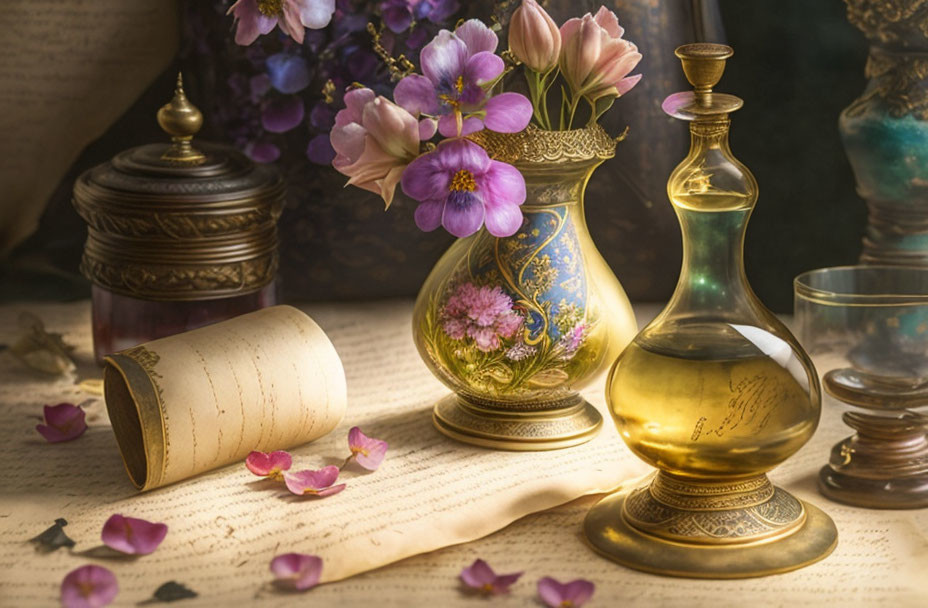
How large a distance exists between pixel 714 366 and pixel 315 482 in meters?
0.37

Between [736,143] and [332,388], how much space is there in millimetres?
664

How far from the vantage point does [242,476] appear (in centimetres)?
127

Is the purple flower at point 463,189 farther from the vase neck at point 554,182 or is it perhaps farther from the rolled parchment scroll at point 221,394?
the rolled parchment scroll at point 221,394

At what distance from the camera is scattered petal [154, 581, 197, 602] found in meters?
1.05

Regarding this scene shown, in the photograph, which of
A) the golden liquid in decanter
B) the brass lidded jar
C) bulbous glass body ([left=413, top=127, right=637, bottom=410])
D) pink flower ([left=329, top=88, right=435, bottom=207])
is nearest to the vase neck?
bulbous glass body ([left=413, top=127, right=637, bottom=410])

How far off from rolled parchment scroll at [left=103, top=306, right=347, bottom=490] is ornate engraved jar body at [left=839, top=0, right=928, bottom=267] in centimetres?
61

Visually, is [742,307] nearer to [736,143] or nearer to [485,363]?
[485,363]

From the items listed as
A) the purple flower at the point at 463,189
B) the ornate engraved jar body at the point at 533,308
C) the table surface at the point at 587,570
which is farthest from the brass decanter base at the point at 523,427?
the purple flower at the point at 463,189

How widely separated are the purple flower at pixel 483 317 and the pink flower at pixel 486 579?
0.25 m

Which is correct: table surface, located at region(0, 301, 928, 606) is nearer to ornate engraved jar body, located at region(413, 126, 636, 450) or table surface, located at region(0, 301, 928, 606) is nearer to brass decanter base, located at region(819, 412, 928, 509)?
brass decanter base, located at region(819, 412, 928, 509)

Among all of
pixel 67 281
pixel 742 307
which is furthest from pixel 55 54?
pixel 742 307

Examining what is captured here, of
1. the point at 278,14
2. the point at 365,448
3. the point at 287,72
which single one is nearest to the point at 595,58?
the point at 278,14

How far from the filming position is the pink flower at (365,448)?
4.21ft

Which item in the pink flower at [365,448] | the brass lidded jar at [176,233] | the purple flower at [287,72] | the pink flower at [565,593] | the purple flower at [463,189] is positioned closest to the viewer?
the pink flower at [565,593]
